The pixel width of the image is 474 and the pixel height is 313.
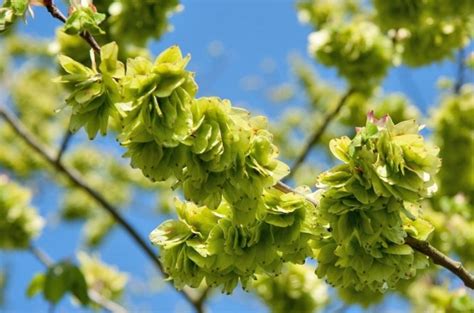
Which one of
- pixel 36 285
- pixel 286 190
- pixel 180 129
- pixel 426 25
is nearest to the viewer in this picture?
pixel 180 129

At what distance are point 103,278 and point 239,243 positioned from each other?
406cm

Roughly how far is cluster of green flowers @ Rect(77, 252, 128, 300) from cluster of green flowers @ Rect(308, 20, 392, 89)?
8.73ft

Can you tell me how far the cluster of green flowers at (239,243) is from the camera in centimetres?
219

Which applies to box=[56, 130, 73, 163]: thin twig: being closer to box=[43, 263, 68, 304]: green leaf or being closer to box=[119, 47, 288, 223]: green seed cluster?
box=[43, 263, 68, 304]: green leaf

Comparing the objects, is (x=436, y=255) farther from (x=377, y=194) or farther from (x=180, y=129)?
(x=180, y=129)

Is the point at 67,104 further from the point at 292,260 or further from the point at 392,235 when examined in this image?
the point at 392,235

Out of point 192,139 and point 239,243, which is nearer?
point 192,139

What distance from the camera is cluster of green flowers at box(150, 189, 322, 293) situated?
219cm

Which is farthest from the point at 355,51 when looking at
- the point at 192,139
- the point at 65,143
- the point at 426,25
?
the point at 192,139

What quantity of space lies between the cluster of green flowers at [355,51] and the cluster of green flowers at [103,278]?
266 centimetres

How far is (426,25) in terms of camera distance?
15.2 ft

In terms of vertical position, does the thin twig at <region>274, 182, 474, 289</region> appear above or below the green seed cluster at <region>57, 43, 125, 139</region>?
below

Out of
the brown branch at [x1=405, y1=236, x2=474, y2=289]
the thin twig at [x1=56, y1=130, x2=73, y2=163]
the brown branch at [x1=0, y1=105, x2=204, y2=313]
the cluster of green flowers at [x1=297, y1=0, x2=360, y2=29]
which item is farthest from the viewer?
the cluster of green flowers at [x1=297, y1=0, x2=360, y2=29]

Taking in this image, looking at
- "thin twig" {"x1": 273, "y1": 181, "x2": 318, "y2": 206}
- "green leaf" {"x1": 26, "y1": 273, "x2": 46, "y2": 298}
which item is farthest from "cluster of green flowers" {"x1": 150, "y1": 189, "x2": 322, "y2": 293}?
"green leaf" {"x1": 26, "y1": 273, "x2": 46, "y2": 298}
